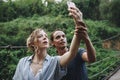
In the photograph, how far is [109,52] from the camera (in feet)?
44.6

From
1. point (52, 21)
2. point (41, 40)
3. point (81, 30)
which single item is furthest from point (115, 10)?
point (81, 30)

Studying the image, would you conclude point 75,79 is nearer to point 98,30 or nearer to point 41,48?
point 41,48

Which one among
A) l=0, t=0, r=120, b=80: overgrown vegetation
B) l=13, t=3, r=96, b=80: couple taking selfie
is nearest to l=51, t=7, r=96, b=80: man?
l=13, t=3, r=96, b=80: couple taking selfie

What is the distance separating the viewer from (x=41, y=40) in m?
2.29

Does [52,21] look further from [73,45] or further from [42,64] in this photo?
[73,45]

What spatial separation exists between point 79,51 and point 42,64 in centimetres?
33

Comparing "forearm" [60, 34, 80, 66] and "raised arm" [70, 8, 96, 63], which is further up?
"raised arm" [70, 8, 96, 63]

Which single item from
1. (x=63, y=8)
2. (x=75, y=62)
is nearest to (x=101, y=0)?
(x=63, y=8)

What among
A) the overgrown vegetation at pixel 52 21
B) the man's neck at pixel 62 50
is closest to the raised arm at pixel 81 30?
the man's neck at pixel 62 50

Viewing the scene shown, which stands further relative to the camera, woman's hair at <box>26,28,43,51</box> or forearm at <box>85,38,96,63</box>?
woman's hair at <box>26,28,43,51</box>

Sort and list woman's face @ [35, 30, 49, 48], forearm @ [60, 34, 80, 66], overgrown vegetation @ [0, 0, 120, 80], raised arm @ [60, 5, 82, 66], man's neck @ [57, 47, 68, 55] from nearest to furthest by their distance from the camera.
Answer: raised arm @ [60, 5, 82, 66]
forearm @ [60, 34, 80, 66]
woman's face @ [35, 30, 49, 48]
man's neck @ [57, 47, 68, 55]
overgrown vegetation @ [0, 0, 120, 80]

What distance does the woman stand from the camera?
211 centimetres

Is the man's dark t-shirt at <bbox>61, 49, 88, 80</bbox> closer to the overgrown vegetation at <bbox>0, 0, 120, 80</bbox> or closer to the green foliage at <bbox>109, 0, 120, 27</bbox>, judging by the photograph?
the overgrown vegetation at <bbox>0, 0, 120, 80</bbox>

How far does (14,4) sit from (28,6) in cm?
86
